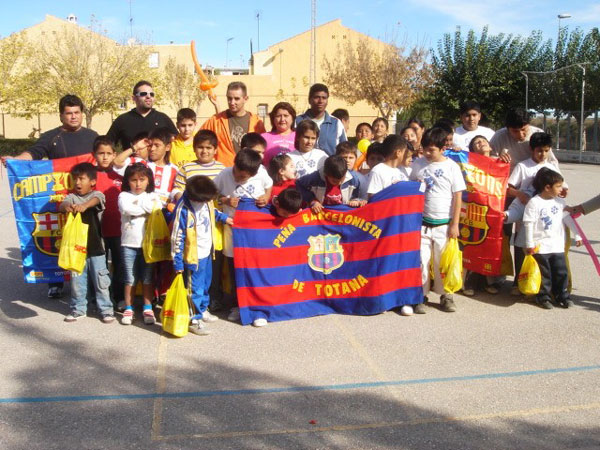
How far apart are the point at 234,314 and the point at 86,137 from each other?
2.41 m

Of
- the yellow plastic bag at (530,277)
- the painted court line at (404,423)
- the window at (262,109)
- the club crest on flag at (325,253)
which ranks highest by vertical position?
the window at (262,109)

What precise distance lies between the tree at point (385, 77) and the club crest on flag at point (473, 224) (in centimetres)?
3067

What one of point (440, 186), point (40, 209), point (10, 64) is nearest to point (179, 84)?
point (10, 64)

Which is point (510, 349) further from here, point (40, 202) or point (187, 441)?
point (40, 202)

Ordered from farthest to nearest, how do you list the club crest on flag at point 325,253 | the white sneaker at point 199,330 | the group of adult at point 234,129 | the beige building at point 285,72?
the beige building at point 285,72, the group of adult at point 234,129, the club crest on flag at point 325,253, the white sneaker at point 199,330

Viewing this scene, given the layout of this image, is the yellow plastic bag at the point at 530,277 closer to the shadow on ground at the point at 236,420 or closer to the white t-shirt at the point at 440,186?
the white t-shirt at the point at 440,186

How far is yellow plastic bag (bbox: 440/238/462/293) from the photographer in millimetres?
5738

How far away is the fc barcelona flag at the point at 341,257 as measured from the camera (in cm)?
555

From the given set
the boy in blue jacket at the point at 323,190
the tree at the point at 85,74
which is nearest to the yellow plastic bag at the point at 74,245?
the boy in blue jacket at the point at 323,190

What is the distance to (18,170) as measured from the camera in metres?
5.82

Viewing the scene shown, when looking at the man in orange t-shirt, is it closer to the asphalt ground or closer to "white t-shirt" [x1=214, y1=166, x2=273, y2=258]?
"white t-shirt" [x1=214, y1=166, x2=273, y2=258]

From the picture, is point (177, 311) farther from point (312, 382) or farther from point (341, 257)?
point (341, 257)

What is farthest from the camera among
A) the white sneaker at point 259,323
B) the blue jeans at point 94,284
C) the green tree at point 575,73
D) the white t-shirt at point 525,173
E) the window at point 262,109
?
the window at point 262,109

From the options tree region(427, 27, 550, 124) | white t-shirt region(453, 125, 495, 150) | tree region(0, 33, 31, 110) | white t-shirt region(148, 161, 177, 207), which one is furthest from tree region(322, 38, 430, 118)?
white t-shirt region(148, 161, 177, 207)
